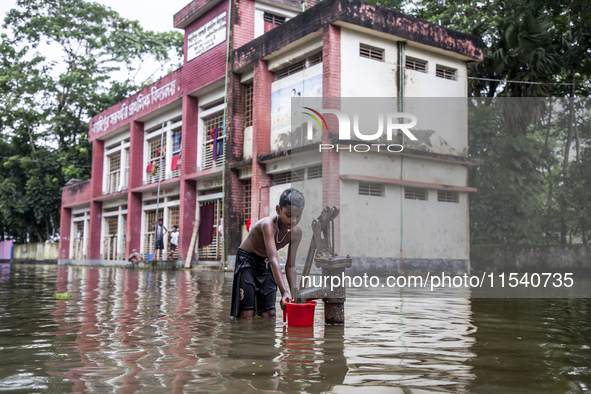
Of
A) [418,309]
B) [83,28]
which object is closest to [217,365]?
[418,309]

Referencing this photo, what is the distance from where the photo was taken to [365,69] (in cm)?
1641

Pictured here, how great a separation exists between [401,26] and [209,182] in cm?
926

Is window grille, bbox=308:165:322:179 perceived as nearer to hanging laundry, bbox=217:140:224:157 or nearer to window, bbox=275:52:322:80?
window, bbox=275:52:322:80

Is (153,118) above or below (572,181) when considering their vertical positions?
above

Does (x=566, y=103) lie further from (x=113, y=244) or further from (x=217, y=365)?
(x=113, y=244)

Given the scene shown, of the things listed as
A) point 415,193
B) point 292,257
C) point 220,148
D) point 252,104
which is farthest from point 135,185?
point 292,257

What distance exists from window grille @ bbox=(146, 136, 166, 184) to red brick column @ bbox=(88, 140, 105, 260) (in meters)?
5.95

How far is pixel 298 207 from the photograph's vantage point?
17.1 feet

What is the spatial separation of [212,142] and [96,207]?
12552mm

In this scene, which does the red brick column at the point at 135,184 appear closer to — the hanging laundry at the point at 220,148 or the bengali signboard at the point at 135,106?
the bengali signboard at the point at 135,106

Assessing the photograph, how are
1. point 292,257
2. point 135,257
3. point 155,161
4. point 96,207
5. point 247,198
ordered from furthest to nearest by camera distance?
point 96,207
point 155,161
point 135,257
point 247,198
point 292,257

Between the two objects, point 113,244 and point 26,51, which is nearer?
point 113,244

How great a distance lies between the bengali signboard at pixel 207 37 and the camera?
70.2 ft

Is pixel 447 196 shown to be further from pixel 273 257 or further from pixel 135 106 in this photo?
pixel 135 106
